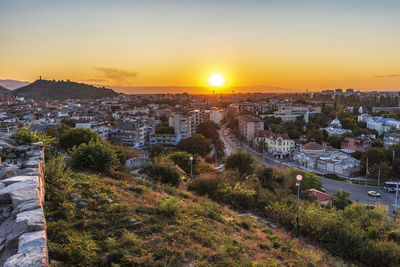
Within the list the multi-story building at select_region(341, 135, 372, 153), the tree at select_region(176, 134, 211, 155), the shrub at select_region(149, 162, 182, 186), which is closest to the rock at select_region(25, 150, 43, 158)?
the shrub at select_region(149, 162, 182, 186)

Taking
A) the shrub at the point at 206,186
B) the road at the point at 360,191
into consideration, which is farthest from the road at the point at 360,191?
the shrub at the point at 206,186

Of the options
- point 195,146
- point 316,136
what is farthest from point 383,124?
point 195,146

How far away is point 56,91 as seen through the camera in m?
122

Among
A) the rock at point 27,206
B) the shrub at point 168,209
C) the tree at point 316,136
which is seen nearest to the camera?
the rock at point 27,206

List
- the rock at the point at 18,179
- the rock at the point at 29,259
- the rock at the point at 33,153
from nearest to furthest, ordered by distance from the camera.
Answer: the rock at the point at 29,259 → the rock at the point at 18,179 → the rock at the point at 33,153

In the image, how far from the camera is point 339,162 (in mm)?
25641

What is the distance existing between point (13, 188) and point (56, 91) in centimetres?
13783

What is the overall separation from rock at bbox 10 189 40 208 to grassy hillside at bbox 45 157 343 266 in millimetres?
543

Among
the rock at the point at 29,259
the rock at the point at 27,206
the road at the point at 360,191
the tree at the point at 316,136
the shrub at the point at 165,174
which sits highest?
the rock at the point at 27,206

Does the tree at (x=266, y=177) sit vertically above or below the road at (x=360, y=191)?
above

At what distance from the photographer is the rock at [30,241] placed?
7.43 ft

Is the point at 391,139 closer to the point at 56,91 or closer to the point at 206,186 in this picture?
the point at 206,186

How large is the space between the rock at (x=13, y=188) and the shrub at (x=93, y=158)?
13.5 ft

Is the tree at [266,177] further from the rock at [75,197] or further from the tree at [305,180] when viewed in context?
the rock at [75,197]
